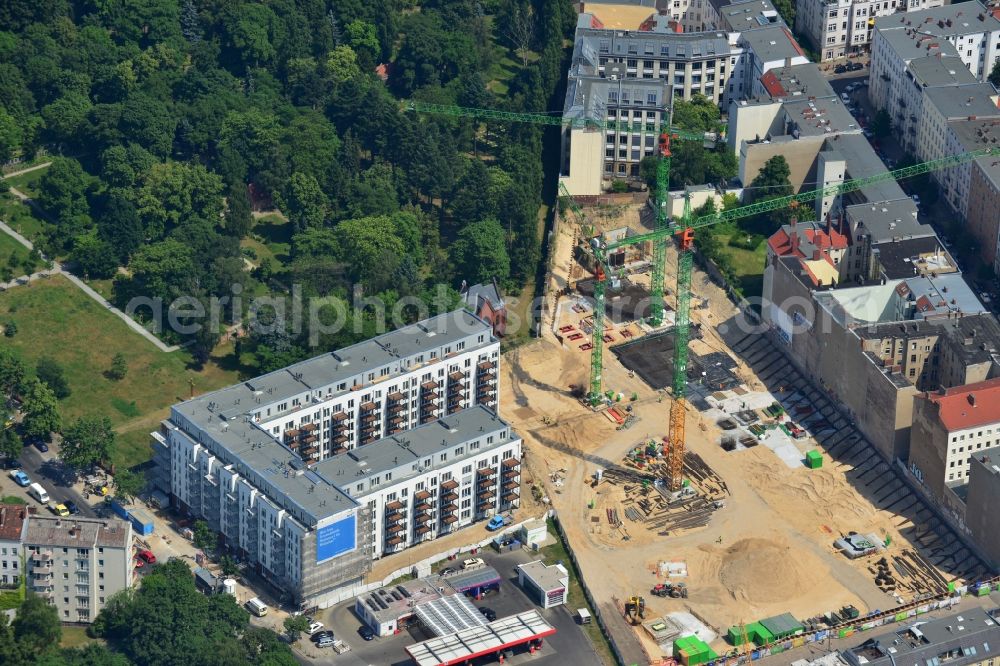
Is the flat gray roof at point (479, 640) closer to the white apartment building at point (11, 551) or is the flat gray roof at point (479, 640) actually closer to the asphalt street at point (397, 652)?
the asphalt street at point (397, 652)

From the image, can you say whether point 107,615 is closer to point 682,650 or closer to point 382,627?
point 382,627

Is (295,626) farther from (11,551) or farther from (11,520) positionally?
(11,520)

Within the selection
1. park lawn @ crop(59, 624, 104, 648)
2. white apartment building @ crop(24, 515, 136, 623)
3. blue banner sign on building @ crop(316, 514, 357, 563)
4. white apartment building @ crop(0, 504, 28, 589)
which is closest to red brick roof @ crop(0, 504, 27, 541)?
white apartment building @ crop(0, 504, 28, 589)

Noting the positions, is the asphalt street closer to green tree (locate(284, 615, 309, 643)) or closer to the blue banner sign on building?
green tree (locate(284, 615, 309, 643))

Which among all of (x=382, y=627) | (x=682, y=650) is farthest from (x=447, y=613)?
(x=682, y=650)

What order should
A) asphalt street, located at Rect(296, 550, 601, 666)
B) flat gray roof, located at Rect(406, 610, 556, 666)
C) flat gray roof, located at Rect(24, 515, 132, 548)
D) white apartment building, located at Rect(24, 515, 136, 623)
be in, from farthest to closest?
flat gray roof, located at Rect(24, 515, 132, 548) < white apartment building, located at Rect(24, 515, 136, 623) < asphalt street, located at Rect(296, 550, 601, 666) < flat gray roof, located at Rect(406, 610, 556, 666)

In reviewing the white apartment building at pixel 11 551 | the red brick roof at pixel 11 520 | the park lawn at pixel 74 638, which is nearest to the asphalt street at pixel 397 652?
the park lawn at pixel 74 638

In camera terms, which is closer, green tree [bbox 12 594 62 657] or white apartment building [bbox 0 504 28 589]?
green tree [bbox 12 594 62 657]
